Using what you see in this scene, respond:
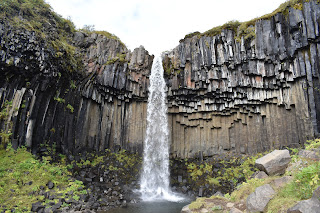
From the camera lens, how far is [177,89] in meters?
19.8

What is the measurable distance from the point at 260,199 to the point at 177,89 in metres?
15.0

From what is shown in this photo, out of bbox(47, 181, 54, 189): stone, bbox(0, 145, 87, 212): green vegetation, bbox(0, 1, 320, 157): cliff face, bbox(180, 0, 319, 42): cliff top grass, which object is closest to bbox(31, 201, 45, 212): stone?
bbox(0, 145, 87, 212): green vegetation

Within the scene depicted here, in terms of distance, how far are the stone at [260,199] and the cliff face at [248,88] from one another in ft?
36.9

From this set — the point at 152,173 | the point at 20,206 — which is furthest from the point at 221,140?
the point at 20,206

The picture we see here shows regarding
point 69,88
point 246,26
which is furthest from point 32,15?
point 246,26

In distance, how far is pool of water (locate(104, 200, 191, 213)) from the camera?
11.7 meters

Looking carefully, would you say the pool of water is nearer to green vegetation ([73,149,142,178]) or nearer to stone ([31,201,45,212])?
stone ([31,201,45,212])

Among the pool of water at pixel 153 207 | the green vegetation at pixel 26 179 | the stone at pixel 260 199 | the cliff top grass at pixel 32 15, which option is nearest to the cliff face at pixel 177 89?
the cliff top grass at pixel 32 15

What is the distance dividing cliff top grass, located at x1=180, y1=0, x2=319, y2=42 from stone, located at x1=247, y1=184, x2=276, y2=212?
14.9 meters

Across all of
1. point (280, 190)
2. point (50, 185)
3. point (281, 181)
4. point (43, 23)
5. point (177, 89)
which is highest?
point (43, 23)

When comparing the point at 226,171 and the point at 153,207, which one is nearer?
the point at 153,207

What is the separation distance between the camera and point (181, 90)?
65.2 feet

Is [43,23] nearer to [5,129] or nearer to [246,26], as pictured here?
[5,129]

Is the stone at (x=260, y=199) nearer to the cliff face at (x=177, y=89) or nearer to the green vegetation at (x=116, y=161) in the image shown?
the cliff face at (x=177, y=89)
